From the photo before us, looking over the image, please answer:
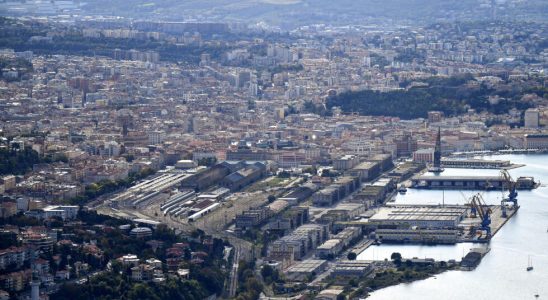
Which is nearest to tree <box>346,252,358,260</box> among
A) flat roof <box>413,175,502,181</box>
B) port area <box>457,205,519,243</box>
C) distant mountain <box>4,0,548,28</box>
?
port area <box>457,205,519,243</box>

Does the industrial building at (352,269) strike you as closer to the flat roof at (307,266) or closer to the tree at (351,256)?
the flat roof at (307,266)

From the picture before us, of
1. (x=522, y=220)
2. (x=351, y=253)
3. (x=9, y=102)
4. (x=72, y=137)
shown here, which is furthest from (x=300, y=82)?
(x=351, y=253)

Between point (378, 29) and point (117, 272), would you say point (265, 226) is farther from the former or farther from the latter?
point (378, 29)

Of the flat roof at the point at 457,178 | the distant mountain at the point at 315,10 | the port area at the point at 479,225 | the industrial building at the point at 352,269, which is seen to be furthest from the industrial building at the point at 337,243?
the distant mountain at the point at 315,10

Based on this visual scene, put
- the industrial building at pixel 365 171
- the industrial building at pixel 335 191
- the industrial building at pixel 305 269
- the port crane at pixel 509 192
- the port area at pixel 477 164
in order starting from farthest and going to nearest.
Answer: the port area at pixel 477 164, the industrial building at pixel 365 171, the port crane at pixel 509 192, the industrial building at pixel 335 191, the industrial building at pixel 305 269

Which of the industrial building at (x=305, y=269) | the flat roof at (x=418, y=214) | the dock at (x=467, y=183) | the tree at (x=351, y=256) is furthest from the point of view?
the dock at (x=467, y=183)
